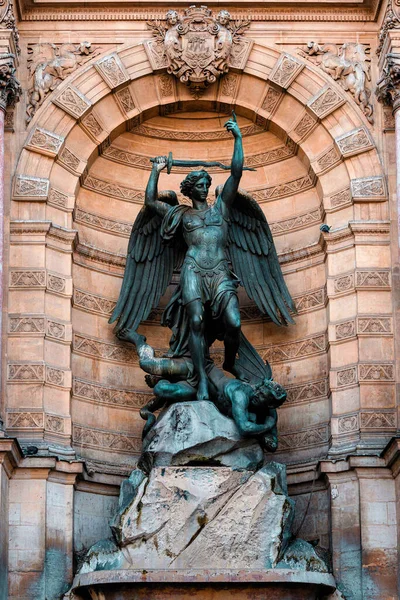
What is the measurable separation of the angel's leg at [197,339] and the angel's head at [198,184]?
5.01 ft

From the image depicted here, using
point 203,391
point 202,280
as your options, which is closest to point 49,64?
point 202,280

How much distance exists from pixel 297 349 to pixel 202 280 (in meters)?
1.91

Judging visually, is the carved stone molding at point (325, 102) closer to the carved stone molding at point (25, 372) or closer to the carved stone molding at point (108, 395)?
the carved stone molding at point (108, 395)

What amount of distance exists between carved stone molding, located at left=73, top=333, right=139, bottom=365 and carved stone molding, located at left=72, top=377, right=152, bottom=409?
410 mm

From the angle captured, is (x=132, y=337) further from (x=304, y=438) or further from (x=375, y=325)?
(x=375, y=325)

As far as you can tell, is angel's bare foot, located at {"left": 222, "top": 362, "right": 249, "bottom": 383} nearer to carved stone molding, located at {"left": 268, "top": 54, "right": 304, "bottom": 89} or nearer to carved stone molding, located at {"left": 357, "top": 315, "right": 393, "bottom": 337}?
carved stone molding, located at {"left": 357, "top": 315, "right": 393, "bottom": 337}

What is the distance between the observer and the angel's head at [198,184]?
2044cm

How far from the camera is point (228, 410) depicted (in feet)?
63.8

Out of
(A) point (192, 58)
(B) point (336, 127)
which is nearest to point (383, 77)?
(B) point (336, 127)

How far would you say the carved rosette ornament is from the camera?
69.6 ft

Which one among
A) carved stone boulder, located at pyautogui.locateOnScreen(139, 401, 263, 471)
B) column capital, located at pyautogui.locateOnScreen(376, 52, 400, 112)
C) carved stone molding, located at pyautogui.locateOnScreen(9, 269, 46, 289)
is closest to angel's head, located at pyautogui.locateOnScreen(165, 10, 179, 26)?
column capital, located at pyautogui.locateOnScreen(376, 52, 400, 112)

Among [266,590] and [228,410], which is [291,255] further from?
[266,590]

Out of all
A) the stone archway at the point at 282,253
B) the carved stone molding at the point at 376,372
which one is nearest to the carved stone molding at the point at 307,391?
the stone archway at the point at 282,253

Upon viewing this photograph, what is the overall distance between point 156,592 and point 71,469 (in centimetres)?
233
